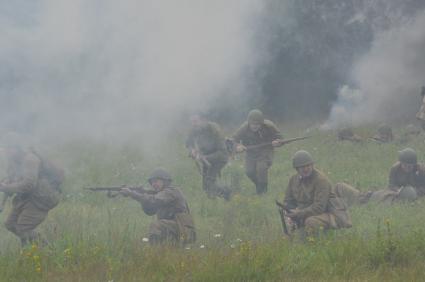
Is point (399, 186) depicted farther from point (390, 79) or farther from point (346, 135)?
point (390, 79)

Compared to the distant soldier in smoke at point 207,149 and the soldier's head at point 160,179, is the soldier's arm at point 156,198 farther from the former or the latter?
the distant soldier in smoke at point 207,149

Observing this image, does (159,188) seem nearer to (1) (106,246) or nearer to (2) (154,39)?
(1) (106,246)

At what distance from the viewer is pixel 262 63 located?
25.8 m

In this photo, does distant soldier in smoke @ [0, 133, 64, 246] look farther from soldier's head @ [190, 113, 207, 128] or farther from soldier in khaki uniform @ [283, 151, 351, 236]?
soldier's head @ [190, 113, 207, 128]

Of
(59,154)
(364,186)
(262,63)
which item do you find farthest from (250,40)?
(364,186)

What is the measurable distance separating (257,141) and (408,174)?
125 inches

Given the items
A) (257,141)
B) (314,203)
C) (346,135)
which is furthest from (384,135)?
(314,203)

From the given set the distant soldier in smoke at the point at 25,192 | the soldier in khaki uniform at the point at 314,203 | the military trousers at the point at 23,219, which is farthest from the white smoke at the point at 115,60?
the soldier in khaki uniform at the point at 314,203

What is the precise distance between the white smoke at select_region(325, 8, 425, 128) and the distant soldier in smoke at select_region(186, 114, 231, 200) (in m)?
9.68

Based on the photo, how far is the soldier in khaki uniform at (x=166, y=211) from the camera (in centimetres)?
952

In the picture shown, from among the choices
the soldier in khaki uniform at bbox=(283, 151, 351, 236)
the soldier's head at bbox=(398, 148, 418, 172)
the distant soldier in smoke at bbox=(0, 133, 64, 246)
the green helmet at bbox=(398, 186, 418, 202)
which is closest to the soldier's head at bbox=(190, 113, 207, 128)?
the soldier's head at bbox=(398, 148, 418, 172)

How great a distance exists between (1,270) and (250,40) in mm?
19409

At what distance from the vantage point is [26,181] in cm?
947

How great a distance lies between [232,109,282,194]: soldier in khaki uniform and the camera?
47.1 feet
